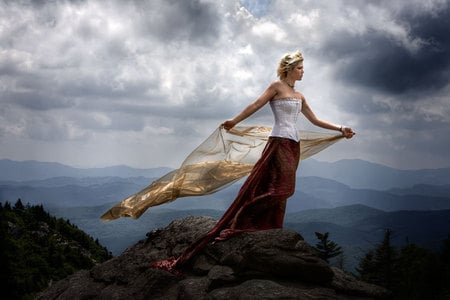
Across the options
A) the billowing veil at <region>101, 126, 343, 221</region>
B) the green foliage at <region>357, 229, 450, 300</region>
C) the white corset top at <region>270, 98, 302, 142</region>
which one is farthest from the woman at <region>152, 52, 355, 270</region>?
the green foliage at <region>357, 229, 450, 300</region>

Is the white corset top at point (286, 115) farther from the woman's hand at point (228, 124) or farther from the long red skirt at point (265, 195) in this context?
the woman's hand at point (228, 124)

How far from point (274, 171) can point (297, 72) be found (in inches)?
82.2

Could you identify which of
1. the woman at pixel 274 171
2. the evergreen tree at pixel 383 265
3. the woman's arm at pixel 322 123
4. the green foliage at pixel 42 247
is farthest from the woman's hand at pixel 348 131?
the green foliage at pixel 42 247

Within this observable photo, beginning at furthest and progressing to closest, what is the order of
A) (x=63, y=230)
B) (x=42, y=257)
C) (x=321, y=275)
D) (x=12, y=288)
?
(x=63, y=230) → (x=42, y=257) → (x=12, y=288) → (x=321, y=275)

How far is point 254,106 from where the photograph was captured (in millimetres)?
10039

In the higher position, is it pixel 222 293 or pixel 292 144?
pixel 292 144

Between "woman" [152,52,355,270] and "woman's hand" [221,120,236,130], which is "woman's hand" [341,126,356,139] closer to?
"woman" [152,52,355,270]

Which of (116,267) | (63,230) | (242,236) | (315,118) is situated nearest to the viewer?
(242,236)

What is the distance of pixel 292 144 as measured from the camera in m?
10.0

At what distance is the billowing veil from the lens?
35.6 feet

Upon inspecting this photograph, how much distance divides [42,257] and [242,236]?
246 ft

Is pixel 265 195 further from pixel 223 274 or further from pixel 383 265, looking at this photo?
pixel 383 265

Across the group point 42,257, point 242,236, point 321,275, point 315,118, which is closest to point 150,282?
point 242,236

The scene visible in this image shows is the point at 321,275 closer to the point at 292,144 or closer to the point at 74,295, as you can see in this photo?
the point at 292,144
